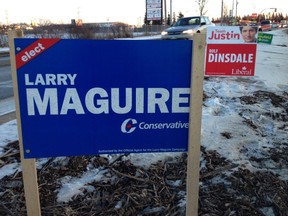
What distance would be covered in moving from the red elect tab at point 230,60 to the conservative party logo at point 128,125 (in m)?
4.72

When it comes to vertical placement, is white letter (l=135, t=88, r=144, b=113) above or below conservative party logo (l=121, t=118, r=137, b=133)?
above

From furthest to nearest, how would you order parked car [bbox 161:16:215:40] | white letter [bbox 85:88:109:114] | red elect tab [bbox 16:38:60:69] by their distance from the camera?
parked car [bbox 161:16:215:40], white letter [bbox 85:88:109:114], red elect tab [bbox 16:38:60:69]

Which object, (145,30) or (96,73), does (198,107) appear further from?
(145,30)

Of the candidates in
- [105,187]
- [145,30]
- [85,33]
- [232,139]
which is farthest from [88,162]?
[145,30]

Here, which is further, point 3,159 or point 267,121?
point 267,121

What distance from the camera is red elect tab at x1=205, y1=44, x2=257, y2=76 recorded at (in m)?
6.61

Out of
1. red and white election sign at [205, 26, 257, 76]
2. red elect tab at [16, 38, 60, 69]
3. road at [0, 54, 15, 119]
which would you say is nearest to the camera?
red elect tab at [16, 38, 60, 69]

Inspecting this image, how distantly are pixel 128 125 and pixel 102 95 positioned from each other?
273 millimetres

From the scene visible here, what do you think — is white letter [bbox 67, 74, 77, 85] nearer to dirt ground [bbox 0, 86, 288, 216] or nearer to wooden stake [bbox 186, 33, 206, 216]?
wooden stake [bbox 186, 33, 206, 216]

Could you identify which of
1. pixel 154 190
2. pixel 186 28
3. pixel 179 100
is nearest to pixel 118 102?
pixel 179 100

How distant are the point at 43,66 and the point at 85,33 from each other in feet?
97.9

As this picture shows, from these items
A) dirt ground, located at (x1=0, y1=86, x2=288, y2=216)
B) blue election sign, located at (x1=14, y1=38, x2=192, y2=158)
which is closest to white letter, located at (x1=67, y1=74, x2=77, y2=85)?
blue election sign, located at (x1=14, y1=38, x2=192, y2=158)

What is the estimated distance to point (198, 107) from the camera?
220 centimetres

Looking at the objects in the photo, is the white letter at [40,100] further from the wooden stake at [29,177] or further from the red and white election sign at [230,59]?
the red and white election sign at [230,59]
